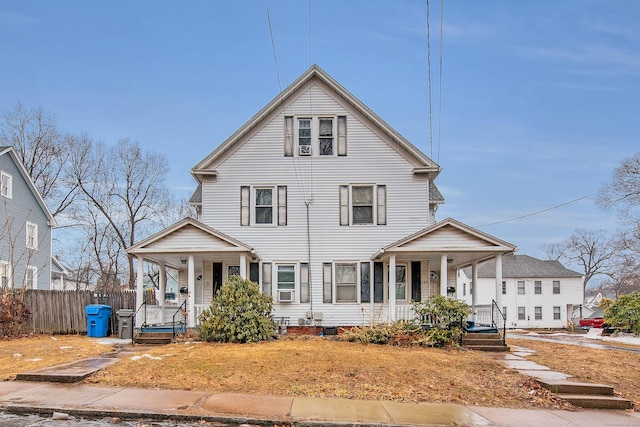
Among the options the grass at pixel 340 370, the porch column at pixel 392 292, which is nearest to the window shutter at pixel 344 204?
the porch column at pixel 392 292

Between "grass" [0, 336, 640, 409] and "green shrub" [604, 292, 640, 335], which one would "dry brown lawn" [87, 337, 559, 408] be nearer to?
"grass" [0, 336, 640, 409]

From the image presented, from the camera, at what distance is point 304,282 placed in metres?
18.5

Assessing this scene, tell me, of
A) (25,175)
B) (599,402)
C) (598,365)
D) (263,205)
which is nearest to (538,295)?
(263,205)

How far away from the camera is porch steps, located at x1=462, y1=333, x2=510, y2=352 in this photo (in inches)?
584

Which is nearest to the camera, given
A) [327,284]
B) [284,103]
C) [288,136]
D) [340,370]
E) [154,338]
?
[340,370]

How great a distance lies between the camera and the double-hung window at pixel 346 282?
1852cm

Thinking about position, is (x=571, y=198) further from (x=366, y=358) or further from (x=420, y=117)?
(x=366, y=358)

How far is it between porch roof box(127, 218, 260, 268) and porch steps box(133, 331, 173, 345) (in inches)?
103

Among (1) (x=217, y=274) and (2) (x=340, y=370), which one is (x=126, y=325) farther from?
(2) (x=340, y=370)

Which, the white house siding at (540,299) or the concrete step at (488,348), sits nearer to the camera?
the concrete step at (488,348)

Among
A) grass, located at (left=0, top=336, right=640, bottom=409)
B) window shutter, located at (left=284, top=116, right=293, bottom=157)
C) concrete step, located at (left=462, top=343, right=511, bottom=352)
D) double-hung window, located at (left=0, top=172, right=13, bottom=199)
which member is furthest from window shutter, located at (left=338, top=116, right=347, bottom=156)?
Result: double-hung window, located at (left=0, top=172, right=13, bottom=199)

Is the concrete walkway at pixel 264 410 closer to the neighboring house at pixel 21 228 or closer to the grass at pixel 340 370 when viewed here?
the grass at pixel 340 370

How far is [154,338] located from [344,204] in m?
7.97

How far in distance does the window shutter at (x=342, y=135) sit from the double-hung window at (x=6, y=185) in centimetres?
1641
